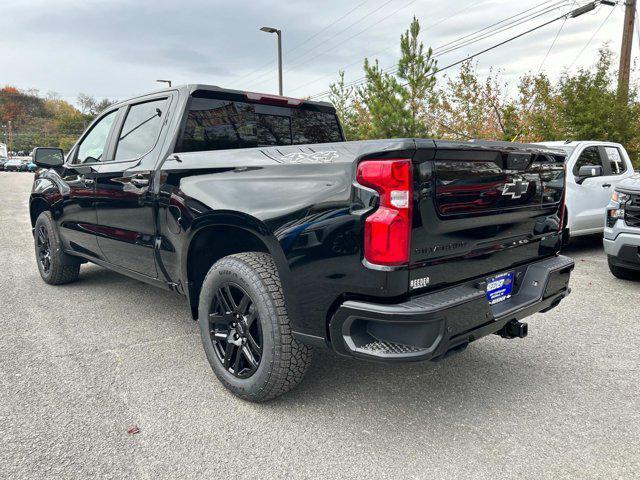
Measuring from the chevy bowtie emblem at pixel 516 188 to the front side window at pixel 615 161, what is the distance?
6024 millimetres

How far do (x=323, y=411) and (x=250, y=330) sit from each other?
2.03ft

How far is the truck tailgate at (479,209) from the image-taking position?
85.0 inches

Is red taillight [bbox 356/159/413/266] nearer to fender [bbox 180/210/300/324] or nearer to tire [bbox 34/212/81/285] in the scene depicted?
fender [bbox 180/210/300/324]

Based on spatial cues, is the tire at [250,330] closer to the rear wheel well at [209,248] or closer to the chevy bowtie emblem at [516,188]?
the rear wheel well at [209,248]

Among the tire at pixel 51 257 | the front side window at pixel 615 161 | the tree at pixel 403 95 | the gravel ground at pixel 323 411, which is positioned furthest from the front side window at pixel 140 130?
the tree at pixel 403 95

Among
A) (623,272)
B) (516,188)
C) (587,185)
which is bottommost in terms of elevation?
(623,272)

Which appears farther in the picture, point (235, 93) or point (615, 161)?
point (615, 161)

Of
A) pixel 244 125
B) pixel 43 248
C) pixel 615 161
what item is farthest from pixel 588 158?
pixel 43 248

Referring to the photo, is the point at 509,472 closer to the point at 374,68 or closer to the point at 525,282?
the point at 525,282

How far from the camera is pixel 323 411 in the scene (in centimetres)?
271

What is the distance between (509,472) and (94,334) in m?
3.20

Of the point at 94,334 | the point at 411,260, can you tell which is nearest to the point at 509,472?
the point at 411,260

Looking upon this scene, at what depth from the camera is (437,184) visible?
2.19 m

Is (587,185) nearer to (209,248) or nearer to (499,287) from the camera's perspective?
(499,287)
